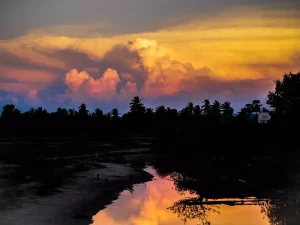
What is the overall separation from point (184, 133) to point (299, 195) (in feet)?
94.8

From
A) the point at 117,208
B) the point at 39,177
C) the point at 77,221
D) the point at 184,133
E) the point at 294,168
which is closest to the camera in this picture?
the point at 77,221

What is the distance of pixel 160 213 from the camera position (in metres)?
21.9

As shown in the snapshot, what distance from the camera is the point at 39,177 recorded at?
102 feet

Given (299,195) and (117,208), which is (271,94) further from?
(117,208)

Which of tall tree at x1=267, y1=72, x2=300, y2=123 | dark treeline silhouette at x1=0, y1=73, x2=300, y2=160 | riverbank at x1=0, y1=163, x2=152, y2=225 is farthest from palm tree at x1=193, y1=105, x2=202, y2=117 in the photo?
riverbank at x1=0, y1=163, x2=152, y2=225

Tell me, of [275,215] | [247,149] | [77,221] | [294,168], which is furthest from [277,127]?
[77,221]

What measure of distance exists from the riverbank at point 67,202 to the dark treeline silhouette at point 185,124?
1697 cm

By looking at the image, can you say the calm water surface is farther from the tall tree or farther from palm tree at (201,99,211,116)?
palm tree at (201,99,211,116)

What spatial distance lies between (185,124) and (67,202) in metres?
86.4

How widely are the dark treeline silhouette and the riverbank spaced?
55.7 feet

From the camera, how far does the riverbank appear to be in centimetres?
1808

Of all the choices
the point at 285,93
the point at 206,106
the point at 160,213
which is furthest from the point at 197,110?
the point at 160,213

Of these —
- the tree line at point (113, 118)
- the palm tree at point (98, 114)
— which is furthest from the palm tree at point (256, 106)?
the palm tree at point (98, 114)

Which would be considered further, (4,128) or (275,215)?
(4,128)
